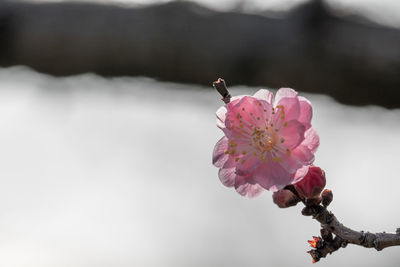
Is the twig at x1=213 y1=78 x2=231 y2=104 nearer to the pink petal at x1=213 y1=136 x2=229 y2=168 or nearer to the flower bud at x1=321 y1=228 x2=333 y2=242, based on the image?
the pink petal at x1=213 y1=136 x2=229 y2=168

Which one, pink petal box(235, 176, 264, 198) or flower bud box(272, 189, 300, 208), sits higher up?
pink petal box(235, 176, 264, 198)

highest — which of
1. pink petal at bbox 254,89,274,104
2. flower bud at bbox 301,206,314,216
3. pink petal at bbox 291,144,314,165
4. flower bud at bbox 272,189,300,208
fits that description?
pink petal at bbox 254,89,274,104

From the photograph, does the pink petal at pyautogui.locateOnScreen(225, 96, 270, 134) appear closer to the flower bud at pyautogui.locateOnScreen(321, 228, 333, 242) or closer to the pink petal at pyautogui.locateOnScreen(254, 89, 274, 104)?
the pink petal at pyautogui.locateOnScreen(254, 89, 274, 104)

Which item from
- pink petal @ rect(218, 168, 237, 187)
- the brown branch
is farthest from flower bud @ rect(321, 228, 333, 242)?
pink petal @ rect(218, 168, 237, 187)

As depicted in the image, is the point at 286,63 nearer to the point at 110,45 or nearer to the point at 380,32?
the point at 380,32

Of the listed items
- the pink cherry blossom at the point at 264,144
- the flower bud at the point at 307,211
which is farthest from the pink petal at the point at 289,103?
the flower bud at the point at 307,211

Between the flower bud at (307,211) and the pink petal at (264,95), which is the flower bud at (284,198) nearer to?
the flower bud at (307,211)
